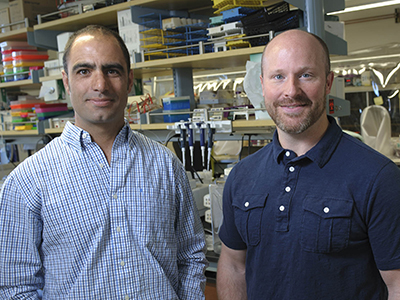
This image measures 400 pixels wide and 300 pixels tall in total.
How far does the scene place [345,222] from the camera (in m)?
0.89

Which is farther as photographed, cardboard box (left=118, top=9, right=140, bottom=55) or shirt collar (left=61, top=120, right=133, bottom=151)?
cardboard box (left=118, top=9, right=140, bottom=55)

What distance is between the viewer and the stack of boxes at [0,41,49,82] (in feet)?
10.2

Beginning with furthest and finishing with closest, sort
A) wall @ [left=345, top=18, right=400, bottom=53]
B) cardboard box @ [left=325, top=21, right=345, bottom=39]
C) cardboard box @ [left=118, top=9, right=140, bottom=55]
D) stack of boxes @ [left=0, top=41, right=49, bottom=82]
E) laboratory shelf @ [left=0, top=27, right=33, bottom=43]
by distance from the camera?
wall @ [left=345, top=18, right=400, bottom=53], stack of boxes @ [left=0, top=41, right=49, bottom=82], laboratory shelf @ [left=0, top=27, right=33, bottom=43], cardboard box @ [left=118, top=9, right=140, bottom=55], cardboard box @ [left=325, top=21, right=345, bottom=39]

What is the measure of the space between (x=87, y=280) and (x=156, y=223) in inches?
8.5

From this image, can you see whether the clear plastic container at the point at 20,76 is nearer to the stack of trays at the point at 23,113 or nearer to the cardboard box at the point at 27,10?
the stack of trays at the point at 23,113

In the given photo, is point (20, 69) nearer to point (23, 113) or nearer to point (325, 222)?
point (23, 113)

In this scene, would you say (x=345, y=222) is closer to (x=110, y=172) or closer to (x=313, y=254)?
(x=313, y=254)

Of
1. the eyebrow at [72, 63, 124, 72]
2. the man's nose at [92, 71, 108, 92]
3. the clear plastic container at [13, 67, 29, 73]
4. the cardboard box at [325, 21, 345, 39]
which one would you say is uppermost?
the clear plastic container at [13, 67, 29, 73]

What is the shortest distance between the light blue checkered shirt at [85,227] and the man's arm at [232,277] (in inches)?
6.0

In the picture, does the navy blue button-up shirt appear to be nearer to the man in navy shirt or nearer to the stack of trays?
the man in navy shirt

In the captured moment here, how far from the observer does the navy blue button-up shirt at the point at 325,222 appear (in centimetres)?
87

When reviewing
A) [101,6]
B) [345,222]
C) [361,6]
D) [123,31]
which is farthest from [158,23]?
[361,6]

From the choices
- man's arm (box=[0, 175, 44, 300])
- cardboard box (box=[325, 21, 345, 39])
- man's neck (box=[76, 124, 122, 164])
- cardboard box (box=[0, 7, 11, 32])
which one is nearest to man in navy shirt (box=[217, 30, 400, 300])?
man's neck (box=[76, 124, 122, 164])

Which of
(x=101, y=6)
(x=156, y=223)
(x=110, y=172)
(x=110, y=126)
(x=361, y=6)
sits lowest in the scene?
(x=156, y=223)
